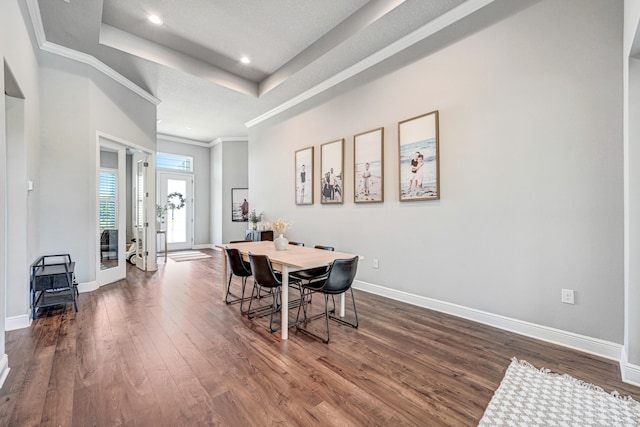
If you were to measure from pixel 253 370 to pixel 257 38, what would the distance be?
409 cm

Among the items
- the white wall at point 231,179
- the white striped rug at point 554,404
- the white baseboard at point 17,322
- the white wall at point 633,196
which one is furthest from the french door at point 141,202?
the white wall at point 633,196

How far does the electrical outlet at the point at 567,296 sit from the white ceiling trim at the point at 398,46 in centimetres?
290

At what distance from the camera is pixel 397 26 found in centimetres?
342

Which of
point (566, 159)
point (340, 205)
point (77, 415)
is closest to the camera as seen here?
point (77, 415)

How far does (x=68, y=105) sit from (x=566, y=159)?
5.81 m

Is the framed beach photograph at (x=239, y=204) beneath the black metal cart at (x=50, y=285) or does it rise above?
above

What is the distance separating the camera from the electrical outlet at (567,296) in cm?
252

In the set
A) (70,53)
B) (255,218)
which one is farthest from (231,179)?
(70,53)

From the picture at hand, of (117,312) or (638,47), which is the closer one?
(638,47)

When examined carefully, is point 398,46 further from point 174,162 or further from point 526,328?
point 174,162

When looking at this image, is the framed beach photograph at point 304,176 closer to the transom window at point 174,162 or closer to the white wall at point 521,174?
the white wall at point 521,174

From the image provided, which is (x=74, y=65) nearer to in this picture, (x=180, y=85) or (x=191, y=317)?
(x=180, y=85)

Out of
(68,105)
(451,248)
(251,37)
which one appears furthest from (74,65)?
(451,248)

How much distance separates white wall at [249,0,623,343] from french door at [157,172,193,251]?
6.72 metres
